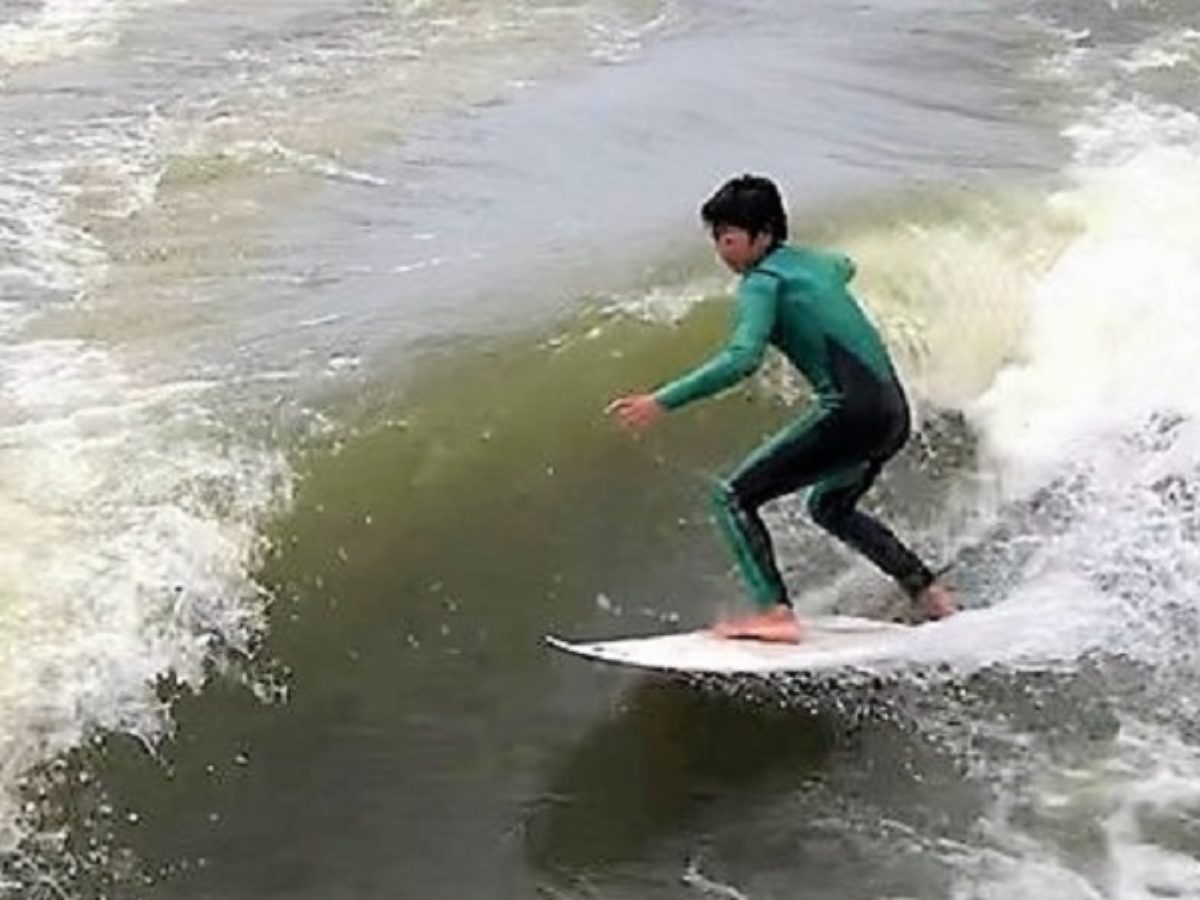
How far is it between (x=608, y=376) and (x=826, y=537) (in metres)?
2.12

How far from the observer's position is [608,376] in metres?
11.8

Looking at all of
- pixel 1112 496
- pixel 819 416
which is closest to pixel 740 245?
pixel 819 416

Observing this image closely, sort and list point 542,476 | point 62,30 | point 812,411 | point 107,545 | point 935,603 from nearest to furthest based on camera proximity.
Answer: point 812,411
point 935,603
point 107,545
point 542,476
point 62,30

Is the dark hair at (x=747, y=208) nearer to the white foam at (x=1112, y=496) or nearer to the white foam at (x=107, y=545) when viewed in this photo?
the white foam at (x=1112, y=496)

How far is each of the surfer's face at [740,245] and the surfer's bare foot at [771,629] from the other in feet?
4.64

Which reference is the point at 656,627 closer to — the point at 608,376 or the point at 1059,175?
the point at 608,376

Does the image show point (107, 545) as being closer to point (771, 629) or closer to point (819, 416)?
point (771, 629)

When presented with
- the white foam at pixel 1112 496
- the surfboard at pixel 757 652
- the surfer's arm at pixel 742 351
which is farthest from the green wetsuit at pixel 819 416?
the white foam at pixel 1112 496

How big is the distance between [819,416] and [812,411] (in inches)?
4.7

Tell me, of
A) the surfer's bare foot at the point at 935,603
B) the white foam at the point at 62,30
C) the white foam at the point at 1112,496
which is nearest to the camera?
the white foam at the point at 1112,496

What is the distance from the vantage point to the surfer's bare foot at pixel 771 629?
349 inches

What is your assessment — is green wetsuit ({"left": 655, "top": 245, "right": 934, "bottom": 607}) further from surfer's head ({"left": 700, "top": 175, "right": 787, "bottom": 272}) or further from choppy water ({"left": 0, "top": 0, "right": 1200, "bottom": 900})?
choppy water ({"left": 0, "top": 0, "right": 1200, "bottom": 900})

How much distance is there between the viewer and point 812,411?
8.89 metres

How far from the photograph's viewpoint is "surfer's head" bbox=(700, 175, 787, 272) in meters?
8.23
